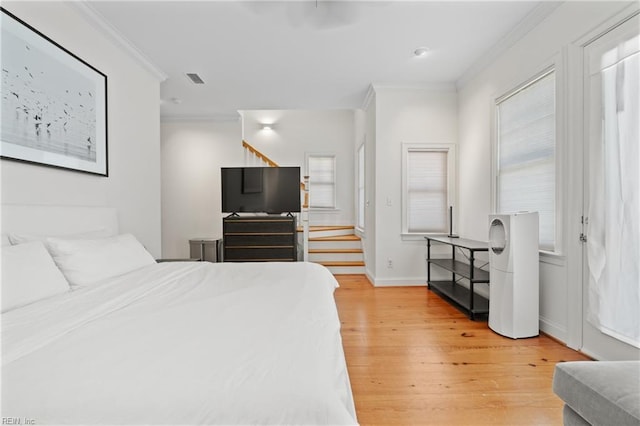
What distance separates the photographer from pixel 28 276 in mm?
1469

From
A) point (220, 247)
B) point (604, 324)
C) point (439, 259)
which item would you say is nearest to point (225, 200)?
point (220, 247)

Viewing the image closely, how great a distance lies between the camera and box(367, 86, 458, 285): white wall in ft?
13.8

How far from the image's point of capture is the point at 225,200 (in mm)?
5117

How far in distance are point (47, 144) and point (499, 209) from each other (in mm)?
4112

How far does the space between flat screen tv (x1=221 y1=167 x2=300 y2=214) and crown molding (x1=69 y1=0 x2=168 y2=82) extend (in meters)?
1.90

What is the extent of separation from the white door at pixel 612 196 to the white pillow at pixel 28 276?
3.30m

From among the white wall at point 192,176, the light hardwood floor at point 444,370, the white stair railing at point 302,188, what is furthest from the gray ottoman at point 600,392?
the white wall at point 192,176

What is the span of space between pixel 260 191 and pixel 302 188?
0.85 metres

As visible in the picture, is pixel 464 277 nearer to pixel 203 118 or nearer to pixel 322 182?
pixel 322 182

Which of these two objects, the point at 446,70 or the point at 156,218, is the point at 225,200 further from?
the point at 446,70

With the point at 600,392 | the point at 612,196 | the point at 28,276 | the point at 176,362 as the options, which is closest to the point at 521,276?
the point at 612,196

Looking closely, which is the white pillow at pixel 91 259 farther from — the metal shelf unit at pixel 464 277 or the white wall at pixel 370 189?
the white wall at pixel 370 189

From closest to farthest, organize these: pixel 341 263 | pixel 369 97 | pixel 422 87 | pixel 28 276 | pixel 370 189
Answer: pixel 28 276
pixel 422 87
pixel 369 97
pixel 370 189
pixel 341 263

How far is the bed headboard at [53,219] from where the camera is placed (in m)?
1.82
